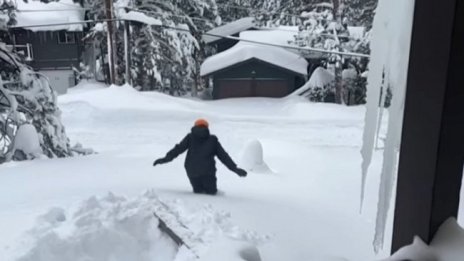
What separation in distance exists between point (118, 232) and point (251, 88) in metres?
19.4

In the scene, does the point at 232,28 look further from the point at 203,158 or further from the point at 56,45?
the point at 203,158

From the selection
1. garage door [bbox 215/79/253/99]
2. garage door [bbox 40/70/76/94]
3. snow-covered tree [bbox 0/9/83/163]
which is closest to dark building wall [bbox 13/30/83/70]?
garage door [bbox 40/70/76/94]

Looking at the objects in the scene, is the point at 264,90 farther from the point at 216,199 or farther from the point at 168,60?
the point at 216,199

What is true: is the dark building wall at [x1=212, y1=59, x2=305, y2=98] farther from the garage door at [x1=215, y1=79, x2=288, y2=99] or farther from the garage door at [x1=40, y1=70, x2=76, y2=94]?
the garage door at [x1=40, y1=70, x2=76, y2=94]

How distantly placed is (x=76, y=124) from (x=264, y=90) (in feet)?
36.2

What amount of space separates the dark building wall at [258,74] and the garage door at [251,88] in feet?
0.52

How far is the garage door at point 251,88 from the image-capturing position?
885 inches

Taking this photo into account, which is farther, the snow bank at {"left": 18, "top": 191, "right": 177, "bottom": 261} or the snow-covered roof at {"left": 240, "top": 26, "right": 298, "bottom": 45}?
the snow-covered roof at {"left": 240, "top": 26, "right": 298, "bottom": 45}

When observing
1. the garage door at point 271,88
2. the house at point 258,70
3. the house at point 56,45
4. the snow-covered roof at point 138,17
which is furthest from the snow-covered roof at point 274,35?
the house at point 56,45

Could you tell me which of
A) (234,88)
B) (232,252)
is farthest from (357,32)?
(232,252)

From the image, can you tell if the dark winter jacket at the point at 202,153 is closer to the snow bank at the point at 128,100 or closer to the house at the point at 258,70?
the snow bank at the point at 128,100

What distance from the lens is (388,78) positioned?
1250mm

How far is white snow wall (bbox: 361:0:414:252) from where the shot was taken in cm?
109

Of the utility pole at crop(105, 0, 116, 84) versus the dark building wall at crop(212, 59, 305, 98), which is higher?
the utility pole at crop(105, 0, 116, 84)
